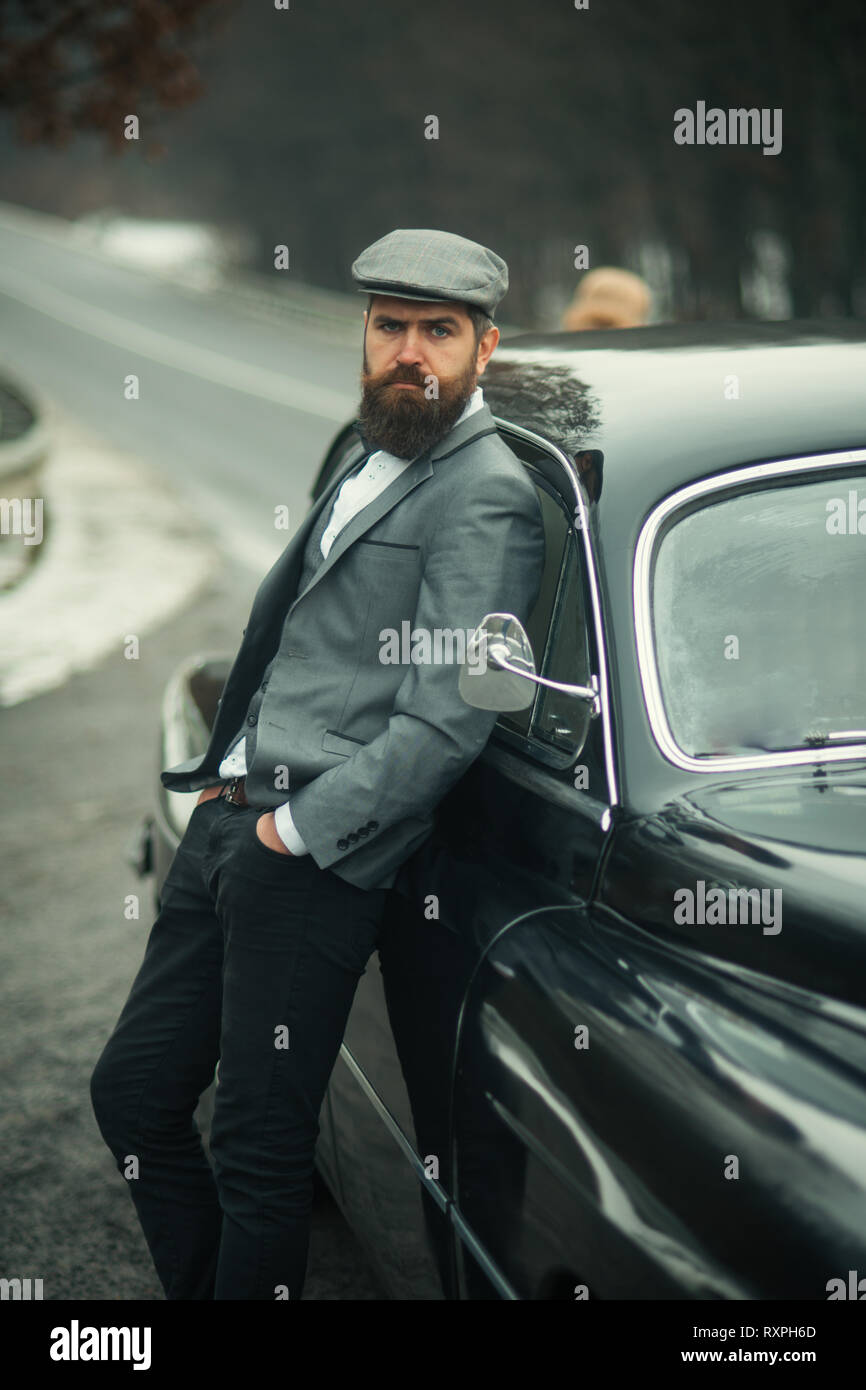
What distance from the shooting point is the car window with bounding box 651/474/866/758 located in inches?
92.1

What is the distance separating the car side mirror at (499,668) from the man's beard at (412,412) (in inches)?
18.8

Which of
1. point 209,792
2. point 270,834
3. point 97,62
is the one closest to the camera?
point 270,834

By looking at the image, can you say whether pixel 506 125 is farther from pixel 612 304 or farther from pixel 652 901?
pixel 652 901

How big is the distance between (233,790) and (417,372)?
2.89 ft

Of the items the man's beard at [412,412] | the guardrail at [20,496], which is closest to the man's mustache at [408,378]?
the man's beard at [412,412]

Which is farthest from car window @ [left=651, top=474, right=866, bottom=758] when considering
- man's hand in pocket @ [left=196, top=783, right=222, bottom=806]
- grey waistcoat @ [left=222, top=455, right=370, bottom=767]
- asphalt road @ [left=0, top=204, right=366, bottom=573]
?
asphalt road @ [left=0, top=204, right=366, bottom=573]

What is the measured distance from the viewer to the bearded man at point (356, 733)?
2375mm

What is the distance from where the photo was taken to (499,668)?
2.17 metres

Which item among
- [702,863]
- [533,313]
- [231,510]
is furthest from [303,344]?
[702,863]

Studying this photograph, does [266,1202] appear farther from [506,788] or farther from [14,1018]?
[14,1018]

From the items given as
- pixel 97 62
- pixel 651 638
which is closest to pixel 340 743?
pixel 651 638

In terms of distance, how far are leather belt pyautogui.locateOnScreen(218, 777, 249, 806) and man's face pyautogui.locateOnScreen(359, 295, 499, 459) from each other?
27.8 inches

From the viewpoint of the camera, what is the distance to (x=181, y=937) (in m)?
2.77

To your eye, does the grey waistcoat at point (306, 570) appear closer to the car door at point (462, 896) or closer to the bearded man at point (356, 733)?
the bearded man at point (356, 733)
